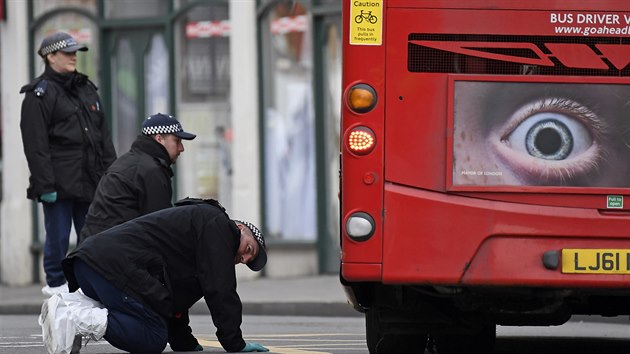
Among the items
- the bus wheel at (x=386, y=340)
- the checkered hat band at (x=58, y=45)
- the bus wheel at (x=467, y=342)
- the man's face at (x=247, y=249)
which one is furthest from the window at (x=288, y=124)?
the man's face at (x=247, y=249)

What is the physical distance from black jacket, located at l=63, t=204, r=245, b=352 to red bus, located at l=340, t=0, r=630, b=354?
2.98 feet

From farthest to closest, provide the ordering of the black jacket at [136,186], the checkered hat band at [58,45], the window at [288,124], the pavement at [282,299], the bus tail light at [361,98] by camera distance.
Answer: the window at [288,124] < the pavement at [282,299] < the checkered hat band at [58,45] < the black jacket at [136,186] < the bus tail light at [361,98]

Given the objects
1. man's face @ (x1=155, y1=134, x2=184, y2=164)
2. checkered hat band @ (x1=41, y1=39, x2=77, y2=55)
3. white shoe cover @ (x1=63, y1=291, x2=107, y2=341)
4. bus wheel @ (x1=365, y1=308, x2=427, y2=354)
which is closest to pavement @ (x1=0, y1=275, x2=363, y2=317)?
checkered hat band @ (x1=41, y1=39, x2=77, y2=55)

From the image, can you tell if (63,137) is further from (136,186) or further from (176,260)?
(176,260)

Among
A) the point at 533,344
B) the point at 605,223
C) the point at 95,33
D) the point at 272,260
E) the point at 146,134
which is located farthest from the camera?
the point at 95,33

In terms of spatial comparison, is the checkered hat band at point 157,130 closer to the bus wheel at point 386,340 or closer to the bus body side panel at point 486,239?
the bus wheel at point 386,340

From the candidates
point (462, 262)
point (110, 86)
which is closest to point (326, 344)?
point (462, 262)

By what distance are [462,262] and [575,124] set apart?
0.87 m

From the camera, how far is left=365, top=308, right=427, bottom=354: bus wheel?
8.97 meters

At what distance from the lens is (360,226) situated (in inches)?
312

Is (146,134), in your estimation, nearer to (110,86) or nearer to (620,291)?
(620,291)

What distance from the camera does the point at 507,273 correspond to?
308 inches

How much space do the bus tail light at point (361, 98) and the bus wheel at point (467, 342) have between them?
7.43 ft

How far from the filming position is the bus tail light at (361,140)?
26.0ft
